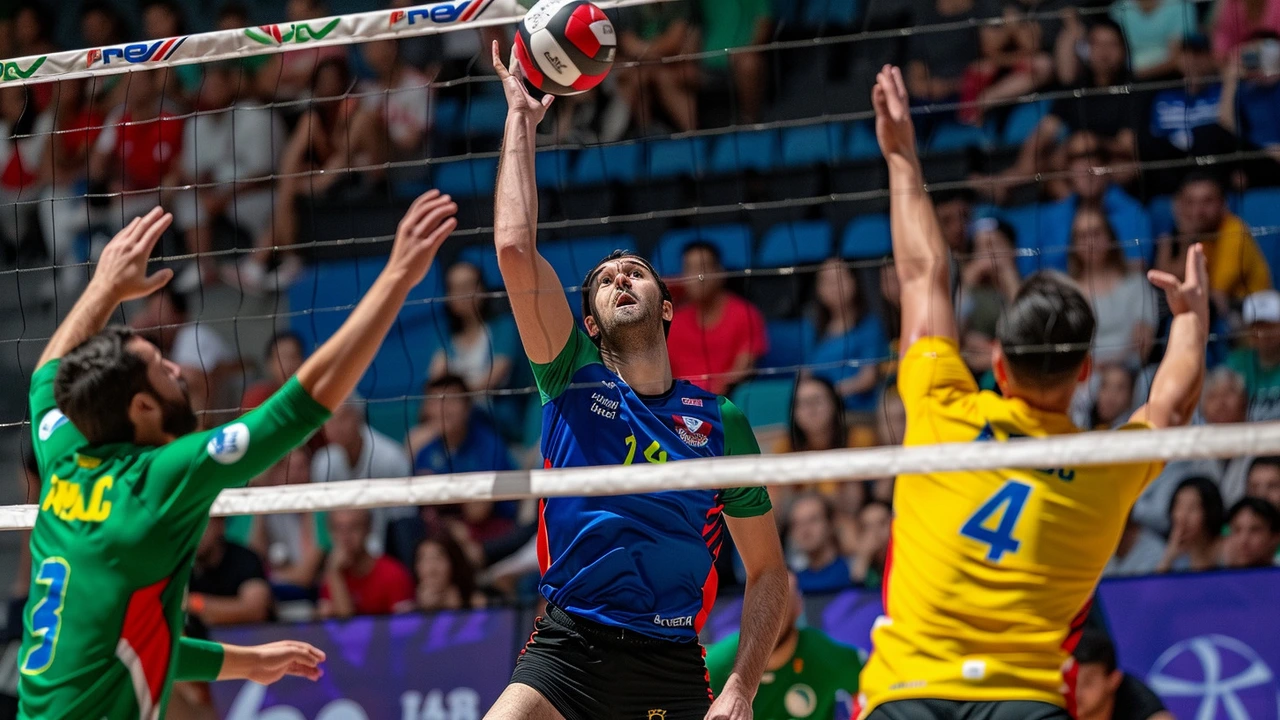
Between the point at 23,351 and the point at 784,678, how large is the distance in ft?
20.4

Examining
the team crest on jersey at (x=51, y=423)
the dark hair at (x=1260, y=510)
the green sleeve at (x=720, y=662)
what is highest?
the team crest on jersey at (x=51, y=423)

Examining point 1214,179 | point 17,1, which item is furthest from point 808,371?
point 17,1

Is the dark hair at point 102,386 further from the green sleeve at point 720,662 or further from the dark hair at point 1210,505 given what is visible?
the dark hair at point 1210,505

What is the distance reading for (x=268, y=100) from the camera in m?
9.04

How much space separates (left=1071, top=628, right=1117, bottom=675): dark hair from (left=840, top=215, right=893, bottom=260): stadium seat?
8.98 feet

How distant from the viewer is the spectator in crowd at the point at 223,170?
29.0ft

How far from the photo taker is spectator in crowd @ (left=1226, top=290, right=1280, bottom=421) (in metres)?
6.60

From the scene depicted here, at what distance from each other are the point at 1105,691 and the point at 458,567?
327 cm

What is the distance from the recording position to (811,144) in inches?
335

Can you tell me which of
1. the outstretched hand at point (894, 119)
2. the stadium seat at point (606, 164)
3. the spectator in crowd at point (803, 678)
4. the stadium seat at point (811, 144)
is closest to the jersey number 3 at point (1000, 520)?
the outstretched hand at point (894, 119)

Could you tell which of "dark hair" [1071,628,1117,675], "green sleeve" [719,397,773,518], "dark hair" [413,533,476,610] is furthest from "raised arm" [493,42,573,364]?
"dark hair" [413,533,476,610]

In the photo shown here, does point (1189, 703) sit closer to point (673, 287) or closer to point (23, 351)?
point (673, 287)

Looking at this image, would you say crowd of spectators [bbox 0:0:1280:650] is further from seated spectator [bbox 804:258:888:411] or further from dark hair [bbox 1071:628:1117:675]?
dark hair [bbox 1071:628:1117:675]

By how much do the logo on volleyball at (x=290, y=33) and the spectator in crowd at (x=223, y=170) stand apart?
160 inches
